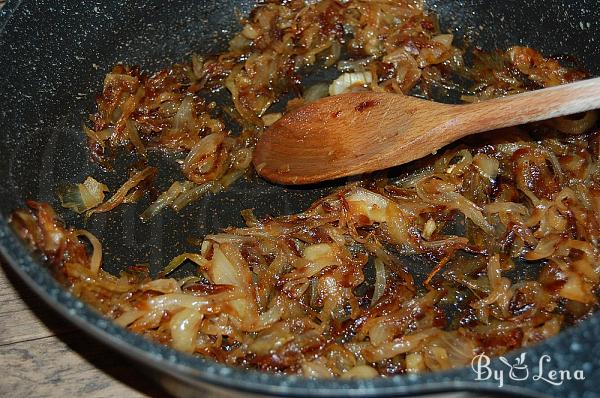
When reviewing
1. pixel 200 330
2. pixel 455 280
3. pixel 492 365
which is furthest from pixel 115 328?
pixel 455 280

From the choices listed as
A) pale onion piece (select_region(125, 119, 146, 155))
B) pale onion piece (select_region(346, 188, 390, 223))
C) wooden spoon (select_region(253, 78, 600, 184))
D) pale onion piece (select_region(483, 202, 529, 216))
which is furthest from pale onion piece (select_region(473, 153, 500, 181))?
pale onion piece (select_region(125, 119, 146, 155))

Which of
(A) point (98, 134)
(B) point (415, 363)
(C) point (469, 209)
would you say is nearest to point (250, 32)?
(A) point (98, 134)

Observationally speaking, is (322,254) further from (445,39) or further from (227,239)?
(445,39)

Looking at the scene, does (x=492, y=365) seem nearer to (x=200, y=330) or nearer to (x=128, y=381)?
(x=200, y=330)

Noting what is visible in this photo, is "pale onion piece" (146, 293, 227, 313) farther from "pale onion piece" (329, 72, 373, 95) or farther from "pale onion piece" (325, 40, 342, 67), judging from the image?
"pale onion piece" (325, 40, 342, 67)

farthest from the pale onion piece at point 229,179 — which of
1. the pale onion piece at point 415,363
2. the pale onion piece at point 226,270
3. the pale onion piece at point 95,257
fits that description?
the pale onion piece at point 415,363

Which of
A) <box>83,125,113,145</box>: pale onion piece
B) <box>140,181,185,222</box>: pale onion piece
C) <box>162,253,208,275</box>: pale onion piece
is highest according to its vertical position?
<box>83,125,113,145</box>: pale onion piece

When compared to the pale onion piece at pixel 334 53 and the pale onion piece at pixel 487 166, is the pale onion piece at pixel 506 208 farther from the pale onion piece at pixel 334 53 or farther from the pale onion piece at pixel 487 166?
the pale onion piece at pixel 334 53
